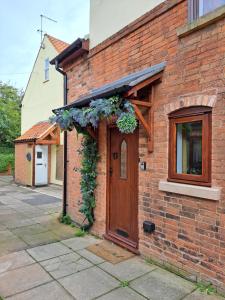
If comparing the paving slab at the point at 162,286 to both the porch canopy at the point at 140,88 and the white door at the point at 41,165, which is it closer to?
the porch canopy at the point at 140,88

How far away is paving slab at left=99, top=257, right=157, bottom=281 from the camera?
11.6 ft

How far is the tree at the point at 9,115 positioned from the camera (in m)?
20.9

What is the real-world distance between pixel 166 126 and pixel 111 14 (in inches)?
115

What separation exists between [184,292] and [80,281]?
1.39 meters

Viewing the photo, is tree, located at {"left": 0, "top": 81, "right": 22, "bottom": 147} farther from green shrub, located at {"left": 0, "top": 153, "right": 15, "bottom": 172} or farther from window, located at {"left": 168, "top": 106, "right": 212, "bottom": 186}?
window, located at {"left": 168, "top": 106, "right": 212, "bottom": 186}

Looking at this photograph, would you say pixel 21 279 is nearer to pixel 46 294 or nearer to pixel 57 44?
pixel 46 294

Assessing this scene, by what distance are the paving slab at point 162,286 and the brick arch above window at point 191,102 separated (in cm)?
240

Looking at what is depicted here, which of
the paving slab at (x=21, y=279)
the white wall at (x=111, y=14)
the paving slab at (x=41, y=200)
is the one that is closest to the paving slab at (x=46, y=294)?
the paving slab at (x=21, y=279)

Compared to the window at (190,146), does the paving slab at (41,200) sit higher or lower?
lower

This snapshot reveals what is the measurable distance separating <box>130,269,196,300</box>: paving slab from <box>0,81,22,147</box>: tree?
19.3 metres

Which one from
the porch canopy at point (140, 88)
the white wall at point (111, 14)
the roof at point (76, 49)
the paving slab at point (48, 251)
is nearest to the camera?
the porch canopy at point (140, 88)

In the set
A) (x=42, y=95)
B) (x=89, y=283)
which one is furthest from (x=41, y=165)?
(x=89, y=283)

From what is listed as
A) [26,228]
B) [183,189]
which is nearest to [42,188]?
[26,228]

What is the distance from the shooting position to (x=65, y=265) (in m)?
3.89
